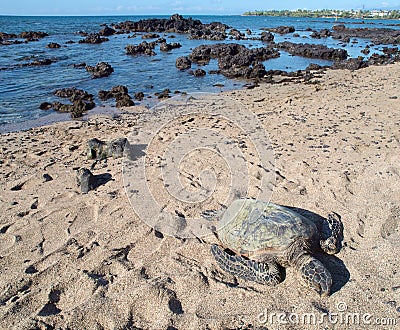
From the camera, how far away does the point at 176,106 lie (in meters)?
11.5

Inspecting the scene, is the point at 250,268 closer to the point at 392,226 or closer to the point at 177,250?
the point at 177,250

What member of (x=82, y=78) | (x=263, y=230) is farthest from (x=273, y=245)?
(x=82, y=78)

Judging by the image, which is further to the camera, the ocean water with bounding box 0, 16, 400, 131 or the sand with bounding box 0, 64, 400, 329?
the ocean water with bounding box 0, 16, 400, 131

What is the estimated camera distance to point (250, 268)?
3709 mm

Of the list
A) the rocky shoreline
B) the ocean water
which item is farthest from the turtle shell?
the ocean water

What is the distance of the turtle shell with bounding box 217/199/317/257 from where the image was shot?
379 centimetres

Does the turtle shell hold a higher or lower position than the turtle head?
higher

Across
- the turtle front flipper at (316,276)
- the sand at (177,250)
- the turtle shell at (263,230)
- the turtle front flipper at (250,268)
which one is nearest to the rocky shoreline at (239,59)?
the sand at (177,250)

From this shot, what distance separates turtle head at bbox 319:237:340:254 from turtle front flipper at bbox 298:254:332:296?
1.82ft

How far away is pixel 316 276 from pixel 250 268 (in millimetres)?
762

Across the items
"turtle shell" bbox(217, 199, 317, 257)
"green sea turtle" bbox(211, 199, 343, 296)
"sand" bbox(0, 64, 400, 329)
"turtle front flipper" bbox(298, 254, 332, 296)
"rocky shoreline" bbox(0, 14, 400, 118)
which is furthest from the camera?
"rocky shoreline" bbox(0, 14, 400, 118)

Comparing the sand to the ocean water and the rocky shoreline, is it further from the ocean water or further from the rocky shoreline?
the rocky shoreline

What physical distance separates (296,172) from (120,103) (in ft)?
27.8

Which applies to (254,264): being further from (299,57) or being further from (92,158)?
(299,57)
